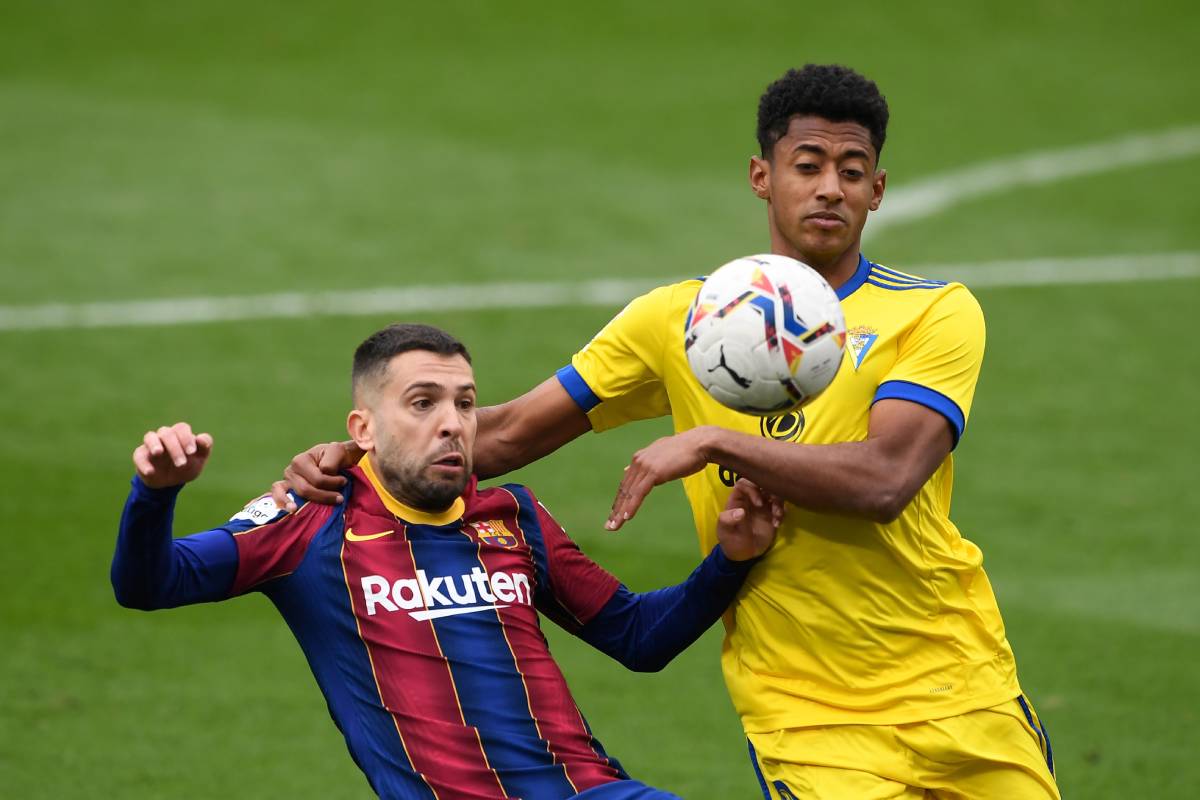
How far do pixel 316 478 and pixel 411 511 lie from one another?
34 centimetres

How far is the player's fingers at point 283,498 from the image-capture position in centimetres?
584

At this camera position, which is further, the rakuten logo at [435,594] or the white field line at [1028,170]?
the white field line at [1028,170]

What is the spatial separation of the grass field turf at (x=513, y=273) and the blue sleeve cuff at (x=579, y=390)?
3.10 meters

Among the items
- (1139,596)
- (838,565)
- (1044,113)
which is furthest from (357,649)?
(1044,113)

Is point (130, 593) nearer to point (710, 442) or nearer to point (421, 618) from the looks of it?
point (421, 618)

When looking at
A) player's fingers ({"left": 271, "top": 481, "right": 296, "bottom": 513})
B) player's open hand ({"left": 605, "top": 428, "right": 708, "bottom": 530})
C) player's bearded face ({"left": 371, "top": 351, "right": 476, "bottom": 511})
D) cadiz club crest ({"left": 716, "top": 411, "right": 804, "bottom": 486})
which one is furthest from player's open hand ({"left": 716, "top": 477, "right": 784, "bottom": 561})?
player's fingers ({"left": 271, "top": 481, "right": 296, "bottom": 513})

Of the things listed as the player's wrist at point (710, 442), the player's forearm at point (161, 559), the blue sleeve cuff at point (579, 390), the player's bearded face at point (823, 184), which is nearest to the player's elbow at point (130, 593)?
the player's forearm at point (161, 559)

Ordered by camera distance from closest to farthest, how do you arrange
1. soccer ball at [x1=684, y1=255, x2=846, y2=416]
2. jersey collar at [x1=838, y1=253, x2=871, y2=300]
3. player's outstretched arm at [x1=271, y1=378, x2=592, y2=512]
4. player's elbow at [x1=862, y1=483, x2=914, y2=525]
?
soccer ball at [x1=684, y1=255, x2=846, y2=416], player's elbow at [x1=862, y1=483, x2=914, y2=525], jersey collar at [x1=838, y1=253, x2=871, y2=300], player's outstretched arm at [x1=271, y1=378, x2=592, y2=512]

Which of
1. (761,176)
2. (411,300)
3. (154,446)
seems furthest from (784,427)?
(411,300)

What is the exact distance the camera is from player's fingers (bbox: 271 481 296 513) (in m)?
5.84

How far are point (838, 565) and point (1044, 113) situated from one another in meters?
17.8

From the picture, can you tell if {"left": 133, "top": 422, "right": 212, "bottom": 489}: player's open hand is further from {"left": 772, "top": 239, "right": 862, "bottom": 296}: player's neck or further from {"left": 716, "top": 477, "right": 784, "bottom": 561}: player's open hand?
{"left": 772, "top": 239, "right": 862, "bottom": 296}: player's neck

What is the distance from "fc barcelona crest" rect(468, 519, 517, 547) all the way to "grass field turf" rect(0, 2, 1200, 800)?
9.92ft

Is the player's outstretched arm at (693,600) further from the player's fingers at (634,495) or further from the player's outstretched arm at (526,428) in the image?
the player's outstretched arm at (526,428)
